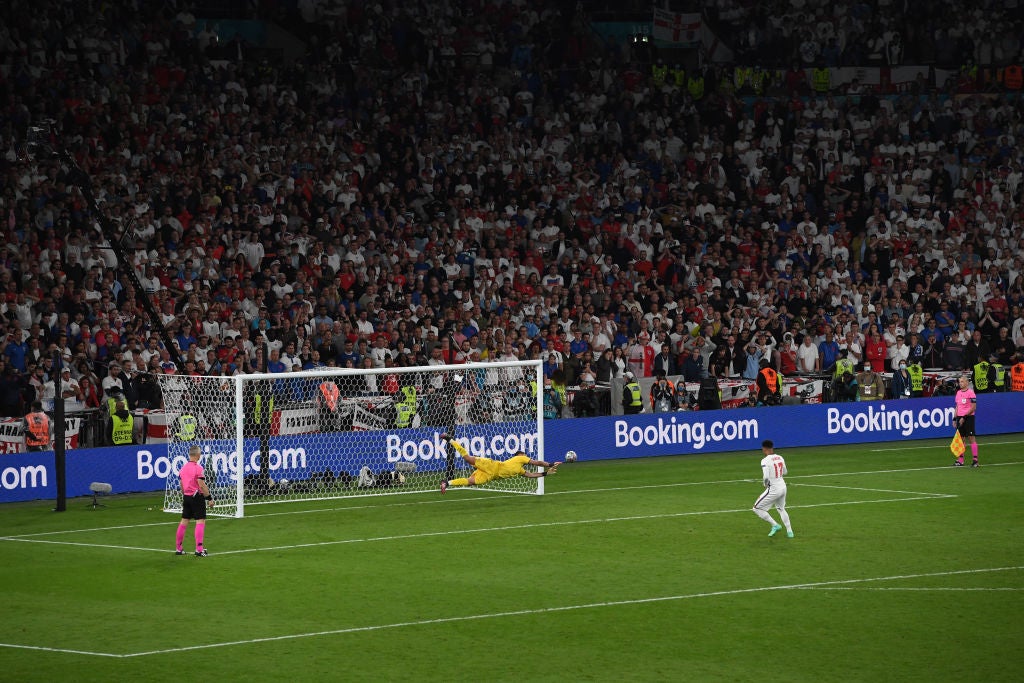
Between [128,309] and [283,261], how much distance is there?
430cm

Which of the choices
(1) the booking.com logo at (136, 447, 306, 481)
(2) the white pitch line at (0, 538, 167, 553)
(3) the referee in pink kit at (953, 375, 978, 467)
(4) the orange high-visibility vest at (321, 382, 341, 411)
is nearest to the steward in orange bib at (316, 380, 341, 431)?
(4) the orange high-visibility vest at (321, 382, 341, 411)

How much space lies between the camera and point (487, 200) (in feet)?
125

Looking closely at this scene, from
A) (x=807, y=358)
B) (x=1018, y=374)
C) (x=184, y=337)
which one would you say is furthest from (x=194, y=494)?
(x=1018, y=374)

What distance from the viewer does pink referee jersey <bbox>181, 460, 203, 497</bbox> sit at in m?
20.1

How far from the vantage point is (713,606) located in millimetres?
16953

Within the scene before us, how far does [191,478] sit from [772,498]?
A: 8.01 meters

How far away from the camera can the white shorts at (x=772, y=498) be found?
21.0 m

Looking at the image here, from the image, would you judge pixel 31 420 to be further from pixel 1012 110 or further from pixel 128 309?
pixel 1012 110

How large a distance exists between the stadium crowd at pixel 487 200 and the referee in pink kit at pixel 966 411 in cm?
611

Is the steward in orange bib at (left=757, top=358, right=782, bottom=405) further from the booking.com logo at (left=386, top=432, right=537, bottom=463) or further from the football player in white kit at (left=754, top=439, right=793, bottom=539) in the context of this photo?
the football player in white kit at (left=754, top=439, right=793, bottom=539)

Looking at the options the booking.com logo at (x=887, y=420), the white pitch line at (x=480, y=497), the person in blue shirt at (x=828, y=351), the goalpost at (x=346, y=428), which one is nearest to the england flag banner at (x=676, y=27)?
the person in blue shirt at (x=828, y=351)

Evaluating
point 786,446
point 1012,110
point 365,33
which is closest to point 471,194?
point 365,33

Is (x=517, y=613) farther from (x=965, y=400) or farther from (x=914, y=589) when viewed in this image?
(x=965, y=400)

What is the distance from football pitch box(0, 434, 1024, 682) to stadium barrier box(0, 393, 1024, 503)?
887mm
